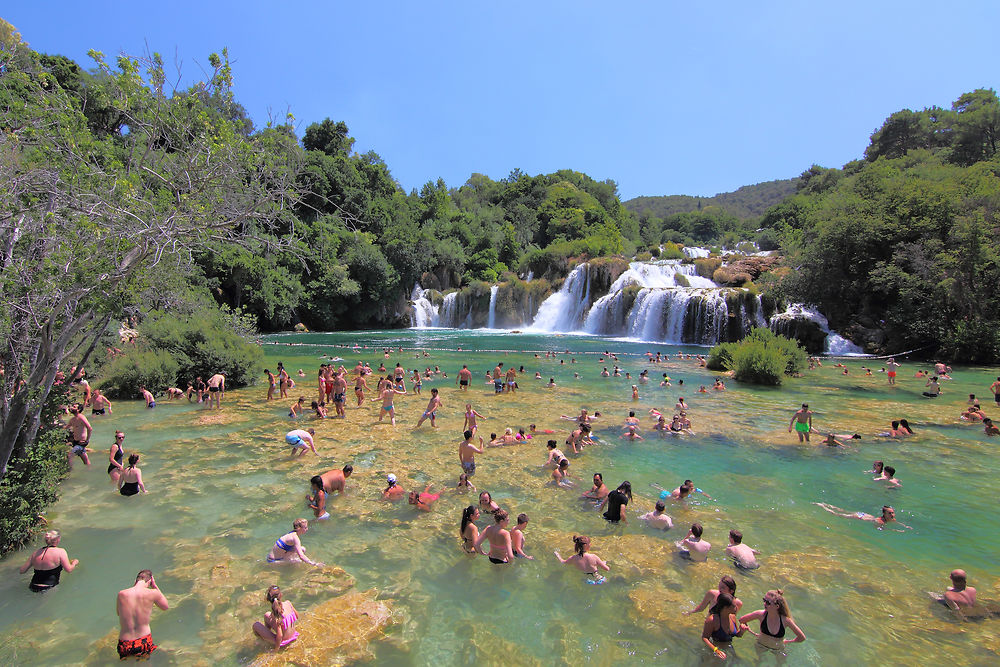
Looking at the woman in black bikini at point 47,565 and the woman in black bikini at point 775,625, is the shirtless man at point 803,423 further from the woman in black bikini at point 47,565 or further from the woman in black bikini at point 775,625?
the woman in black bikini at point 47,565

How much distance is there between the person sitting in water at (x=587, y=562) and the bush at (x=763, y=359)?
1756 centimetres

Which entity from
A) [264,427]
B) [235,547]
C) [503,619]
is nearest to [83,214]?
[235,547]

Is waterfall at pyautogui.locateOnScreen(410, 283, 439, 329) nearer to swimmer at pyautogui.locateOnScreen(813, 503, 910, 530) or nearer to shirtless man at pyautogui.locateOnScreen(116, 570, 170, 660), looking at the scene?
swimmer at pyautogui.locateOnScreen(813, 503, 910, 530)

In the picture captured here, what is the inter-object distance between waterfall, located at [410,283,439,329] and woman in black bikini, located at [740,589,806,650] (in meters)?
50.5

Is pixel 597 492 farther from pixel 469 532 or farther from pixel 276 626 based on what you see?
pixel 276 626

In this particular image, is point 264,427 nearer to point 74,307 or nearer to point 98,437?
point 98,437

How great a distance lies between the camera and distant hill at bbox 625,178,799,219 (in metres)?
157

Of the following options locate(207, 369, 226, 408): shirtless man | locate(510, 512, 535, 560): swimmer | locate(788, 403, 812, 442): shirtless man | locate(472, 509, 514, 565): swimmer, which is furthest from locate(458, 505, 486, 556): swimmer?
locate(207, 369, 226, 408): shirtless man

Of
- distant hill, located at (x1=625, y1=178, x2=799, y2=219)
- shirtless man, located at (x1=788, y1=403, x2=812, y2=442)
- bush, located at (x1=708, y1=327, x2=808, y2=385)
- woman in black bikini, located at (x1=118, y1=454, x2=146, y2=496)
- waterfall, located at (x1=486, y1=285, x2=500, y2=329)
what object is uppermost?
distant hill, located at (x1=625, y1=178, x2=799, y2=219)

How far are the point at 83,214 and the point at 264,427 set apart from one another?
8833 millimetres

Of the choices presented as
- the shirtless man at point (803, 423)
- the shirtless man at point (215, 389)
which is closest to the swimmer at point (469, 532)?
the shirtless man at point (803, 423)

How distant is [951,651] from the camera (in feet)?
17.2

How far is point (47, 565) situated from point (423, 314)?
1941 inches

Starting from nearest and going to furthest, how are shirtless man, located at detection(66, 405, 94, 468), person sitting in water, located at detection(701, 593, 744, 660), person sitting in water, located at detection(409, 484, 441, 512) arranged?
1. person sitting in water, located at detection(701, 593, 744, 660)
2. person sitting in water, located at detection(409, 484, 441, 512)
3. shirtless man, located at detection(66, 405, 94, 468)
